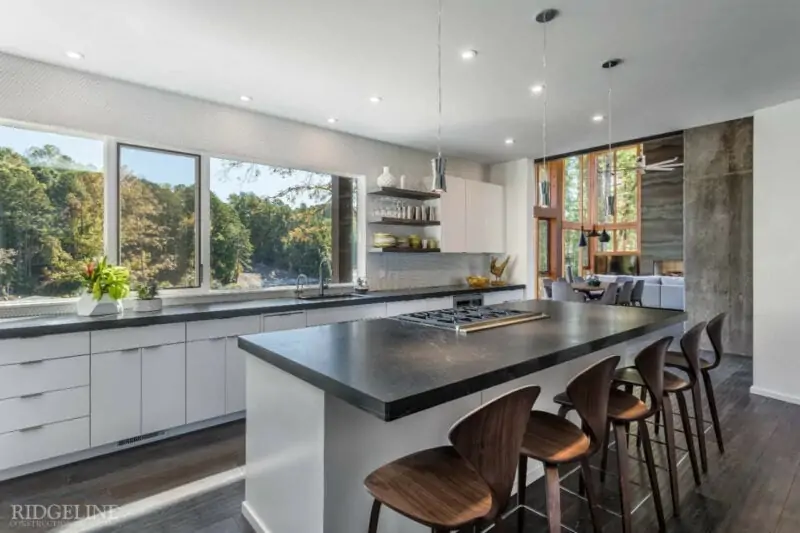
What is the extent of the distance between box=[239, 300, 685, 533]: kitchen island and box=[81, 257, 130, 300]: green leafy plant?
5.46ft

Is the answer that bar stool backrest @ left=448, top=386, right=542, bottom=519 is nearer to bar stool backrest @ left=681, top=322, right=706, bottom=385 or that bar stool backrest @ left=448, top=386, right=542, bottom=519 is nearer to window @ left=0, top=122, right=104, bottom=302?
Answer: bar stool backrest @ left=681, top=322, right=706, bottom=385

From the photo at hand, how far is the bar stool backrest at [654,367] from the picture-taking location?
1.96 metres

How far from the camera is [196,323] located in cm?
312

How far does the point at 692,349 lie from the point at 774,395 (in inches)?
93.8

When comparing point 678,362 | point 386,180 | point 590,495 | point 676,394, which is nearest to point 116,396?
point 590,495

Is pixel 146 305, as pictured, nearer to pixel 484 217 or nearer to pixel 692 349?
pixel 692 349

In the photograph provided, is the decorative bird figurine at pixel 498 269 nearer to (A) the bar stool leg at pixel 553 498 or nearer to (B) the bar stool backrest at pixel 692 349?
(B) the bar stool backrest at pixel 692 349

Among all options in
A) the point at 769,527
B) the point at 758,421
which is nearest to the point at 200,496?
the point at 769,527

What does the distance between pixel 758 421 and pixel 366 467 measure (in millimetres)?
→ 3405

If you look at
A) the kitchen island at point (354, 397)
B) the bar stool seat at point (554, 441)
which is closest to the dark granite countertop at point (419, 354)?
the kitchen island at point (354, 397)

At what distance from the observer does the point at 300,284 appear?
4.41 m

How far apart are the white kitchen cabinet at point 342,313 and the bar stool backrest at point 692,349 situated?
2.23m

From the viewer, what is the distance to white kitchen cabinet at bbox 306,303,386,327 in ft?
12.3

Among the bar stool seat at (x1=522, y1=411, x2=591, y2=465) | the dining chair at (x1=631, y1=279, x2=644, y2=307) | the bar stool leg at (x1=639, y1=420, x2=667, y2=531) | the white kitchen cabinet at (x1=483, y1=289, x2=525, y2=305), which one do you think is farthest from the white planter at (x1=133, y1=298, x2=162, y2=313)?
the dining chair at (x1=631, y1=279, x2=644, y2=307)
